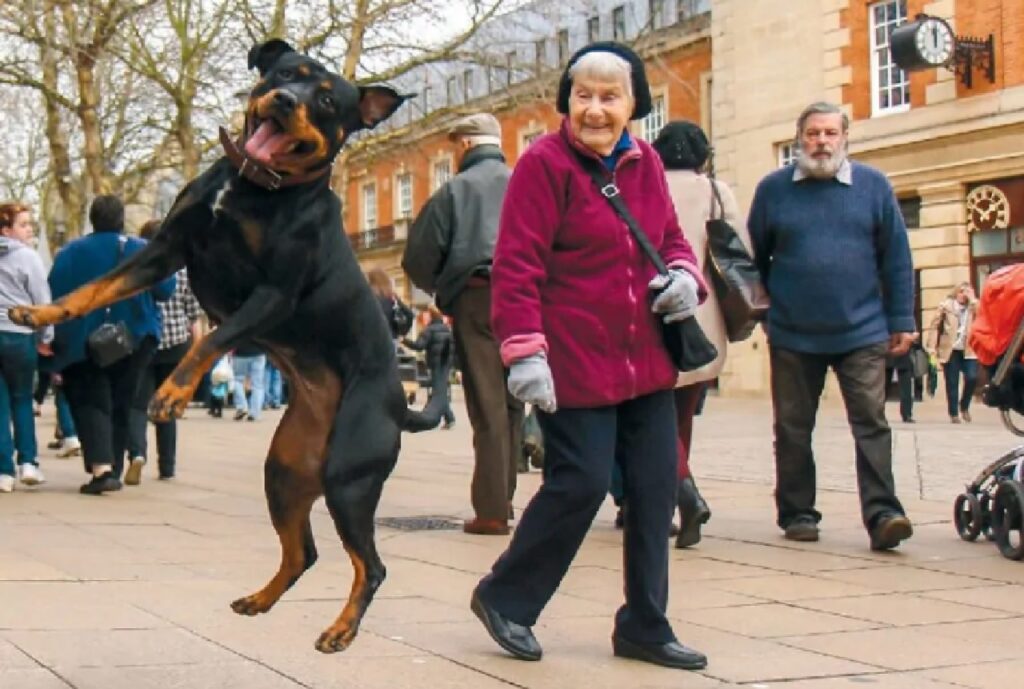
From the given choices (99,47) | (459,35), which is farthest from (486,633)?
(459,35)

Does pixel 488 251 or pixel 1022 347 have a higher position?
pixel 488 251

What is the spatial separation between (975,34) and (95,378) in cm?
2072

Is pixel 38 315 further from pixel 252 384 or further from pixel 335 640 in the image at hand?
pixel 252 384

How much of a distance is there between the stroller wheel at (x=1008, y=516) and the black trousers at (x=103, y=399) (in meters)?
5.84

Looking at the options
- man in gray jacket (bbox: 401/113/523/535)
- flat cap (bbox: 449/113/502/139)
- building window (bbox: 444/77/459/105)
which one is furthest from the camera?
building window (bbox: 444/77/459/105)

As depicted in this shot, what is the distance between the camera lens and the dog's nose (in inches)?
143

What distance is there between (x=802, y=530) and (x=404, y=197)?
186 ft

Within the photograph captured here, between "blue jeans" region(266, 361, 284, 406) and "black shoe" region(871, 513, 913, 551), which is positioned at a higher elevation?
"blue jeans" region(266, 361, 284, 406)

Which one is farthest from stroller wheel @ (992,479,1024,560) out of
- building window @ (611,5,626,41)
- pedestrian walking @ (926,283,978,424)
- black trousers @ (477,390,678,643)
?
building window @ (611,5,626,41)

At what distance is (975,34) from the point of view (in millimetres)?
26859

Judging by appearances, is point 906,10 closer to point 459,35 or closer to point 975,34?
point 975,34

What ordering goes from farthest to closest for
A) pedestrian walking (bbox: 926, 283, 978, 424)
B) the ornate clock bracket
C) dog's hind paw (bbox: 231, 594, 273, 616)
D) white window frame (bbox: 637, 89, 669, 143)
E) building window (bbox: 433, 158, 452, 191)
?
1. building window (bbox: 433, 158, 452, 191)
2. white window frame (bbox: 637, 89, 669, 143)
3. the ornate clock bracket
4. pedestrian walking (bbox: 926, 283, 978, 424)
5. dog's hind paw (bbox: 231, 594, 273, 616)

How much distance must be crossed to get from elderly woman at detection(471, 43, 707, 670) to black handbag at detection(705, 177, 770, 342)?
2515 millimetres

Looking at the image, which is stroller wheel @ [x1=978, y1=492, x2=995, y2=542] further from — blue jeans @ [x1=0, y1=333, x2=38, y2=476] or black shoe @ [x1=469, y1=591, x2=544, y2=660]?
blue jeans @ [x1=0, y1=333, x2=38, y2=476]
